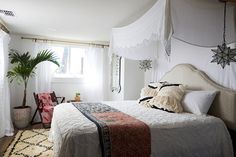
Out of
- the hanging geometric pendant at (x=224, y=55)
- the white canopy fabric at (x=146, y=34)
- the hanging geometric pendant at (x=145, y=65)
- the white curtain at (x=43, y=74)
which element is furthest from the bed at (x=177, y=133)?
the white curtain at (x=43, y=74)

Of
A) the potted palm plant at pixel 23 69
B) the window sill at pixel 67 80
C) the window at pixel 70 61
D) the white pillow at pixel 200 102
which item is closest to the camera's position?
the white pillow at pixel 200 102

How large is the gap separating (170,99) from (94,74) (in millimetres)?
3035

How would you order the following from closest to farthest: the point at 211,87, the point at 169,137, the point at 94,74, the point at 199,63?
the point at 169,137
the point at 211,87
the point at 199,63
the point at 94,74

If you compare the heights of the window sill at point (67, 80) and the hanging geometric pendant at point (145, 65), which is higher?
the hanging geometric pendant at point (145, 65)

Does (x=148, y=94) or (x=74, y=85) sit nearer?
(x=148, y=94)

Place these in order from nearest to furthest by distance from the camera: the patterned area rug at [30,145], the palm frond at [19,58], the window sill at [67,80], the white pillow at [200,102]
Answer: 1. the white pillow at [200,102]
2. the patterned area rug at [30,145]
3. the palm frond at [19,58]
4. the window sill at [67,80]

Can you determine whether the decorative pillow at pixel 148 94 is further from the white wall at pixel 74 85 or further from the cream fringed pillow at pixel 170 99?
the white wall at pixel 74 85

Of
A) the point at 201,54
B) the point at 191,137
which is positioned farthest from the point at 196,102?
the point at 201,54

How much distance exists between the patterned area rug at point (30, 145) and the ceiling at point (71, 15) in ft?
7.12

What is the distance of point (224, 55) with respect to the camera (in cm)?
244

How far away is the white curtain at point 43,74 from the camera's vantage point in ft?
16.3

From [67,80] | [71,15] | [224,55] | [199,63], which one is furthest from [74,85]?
[224,55]

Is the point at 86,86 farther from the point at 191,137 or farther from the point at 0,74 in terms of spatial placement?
the point at 191,137

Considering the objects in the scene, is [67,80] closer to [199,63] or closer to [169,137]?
[199,63]
